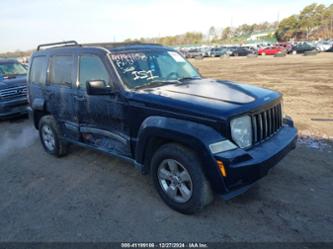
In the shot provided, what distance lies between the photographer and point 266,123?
3.40 m

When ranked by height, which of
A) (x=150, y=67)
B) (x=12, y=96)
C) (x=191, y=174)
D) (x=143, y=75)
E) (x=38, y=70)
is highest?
(x=38, y=70)

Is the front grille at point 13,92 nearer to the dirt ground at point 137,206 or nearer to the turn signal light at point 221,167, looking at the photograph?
the dirt ground at point 137,206

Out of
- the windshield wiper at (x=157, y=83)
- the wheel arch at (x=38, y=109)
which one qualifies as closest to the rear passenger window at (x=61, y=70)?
the wheel arch at (x=38, y=109)

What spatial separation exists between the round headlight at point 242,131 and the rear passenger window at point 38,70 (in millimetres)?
3864

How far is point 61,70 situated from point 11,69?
6.07 meters

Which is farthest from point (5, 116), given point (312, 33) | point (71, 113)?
point (312, 33)

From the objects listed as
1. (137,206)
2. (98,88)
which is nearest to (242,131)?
(137,206)

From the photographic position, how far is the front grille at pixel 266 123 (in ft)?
10.6

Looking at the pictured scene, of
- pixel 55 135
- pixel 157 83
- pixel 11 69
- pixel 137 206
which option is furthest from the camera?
pixel 11 69

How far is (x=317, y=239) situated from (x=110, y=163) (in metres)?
3.33

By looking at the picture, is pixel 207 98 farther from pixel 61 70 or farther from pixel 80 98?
pixel 61 70

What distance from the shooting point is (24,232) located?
3230mm

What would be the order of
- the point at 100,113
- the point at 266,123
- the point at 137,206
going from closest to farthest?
1. the point at 266,123
2. the point at 137,206
3. the point at 100,113

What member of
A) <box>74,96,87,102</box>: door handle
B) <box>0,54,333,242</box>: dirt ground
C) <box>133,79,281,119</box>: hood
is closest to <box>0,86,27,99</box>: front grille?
<box>0,54,333,242</box>: dirt ground
